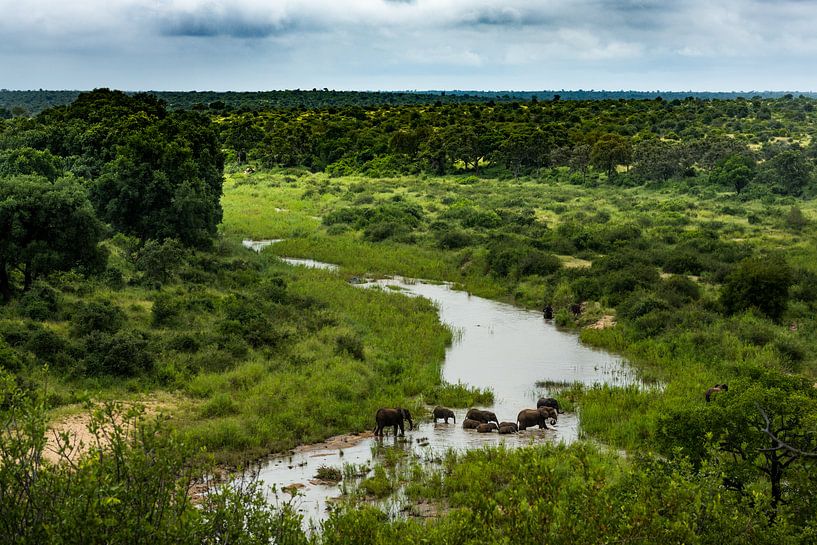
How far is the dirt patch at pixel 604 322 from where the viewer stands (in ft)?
96.4

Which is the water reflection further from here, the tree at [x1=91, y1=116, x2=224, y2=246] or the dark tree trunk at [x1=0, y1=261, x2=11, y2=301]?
the dark tree trunk at [x1=0, y1=261, x2=11, y2=301]

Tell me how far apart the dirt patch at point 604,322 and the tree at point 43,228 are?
19.1 metres

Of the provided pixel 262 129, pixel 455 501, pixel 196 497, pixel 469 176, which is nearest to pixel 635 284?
pixel 455 501

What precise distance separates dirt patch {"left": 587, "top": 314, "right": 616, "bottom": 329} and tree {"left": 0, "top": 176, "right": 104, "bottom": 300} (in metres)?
19.1

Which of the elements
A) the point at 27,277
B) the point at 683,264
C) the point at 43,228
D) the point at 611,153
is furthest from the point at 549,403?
the point at 611,153

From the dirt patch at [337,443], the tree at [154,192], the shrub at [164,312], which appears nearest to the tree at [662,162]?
the tree at [154,192]

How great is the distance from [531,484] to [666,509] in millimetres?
1827

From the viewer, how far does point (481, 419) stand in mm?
19500

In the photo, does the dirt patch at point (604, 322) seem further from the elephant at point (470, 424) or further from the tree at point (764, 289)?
the elephant at point (470, 424)

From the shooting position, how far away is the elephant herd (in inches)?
736

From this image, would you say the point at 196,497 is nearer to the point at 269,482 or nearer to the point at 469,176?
the point at 269,482

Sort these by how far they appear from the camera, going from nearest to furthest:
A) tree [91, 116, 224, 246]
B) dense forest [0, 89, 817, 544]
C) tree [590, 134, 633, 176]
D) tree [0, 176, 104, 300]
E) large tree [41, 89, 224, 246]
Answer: dense forest [0, 89, 817, 544] → tree [0, 176, 104, 300] → tree [91, 116, 224, 246] → large tree [41, 89, 224, 246] → tree [590, 134, 633, 176]

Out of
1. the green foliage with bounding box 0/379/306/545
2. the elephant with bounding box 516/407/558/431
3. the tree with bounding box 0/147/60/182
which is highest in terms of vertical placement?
the tree with bounding box 0/147/60/182

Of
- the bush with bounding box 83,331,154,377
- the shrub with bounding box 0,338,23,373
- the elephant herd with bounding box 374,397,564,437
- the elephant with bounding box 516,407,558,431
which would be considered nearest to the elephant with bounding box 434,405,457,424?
the elephant herd with bounding box 374,397,564,437
